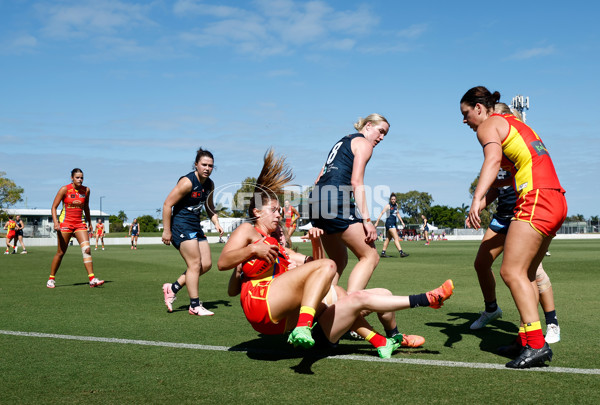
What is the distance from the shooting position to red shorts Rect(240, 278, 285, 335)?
417 cm

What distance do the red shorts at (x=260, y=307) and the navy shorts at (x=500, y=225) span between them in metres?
2.37

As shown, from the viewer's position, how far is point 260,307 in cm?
417

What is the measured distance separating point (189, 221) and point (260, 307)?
349 cm

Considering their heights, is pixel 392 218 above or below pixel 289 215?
below

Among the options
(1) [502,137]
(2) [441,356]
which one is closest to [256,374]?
(2) [441,356]

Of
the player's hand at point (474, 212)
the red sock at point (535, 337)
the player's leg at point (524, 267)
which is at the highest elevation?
the player's hand at point (474, 212)

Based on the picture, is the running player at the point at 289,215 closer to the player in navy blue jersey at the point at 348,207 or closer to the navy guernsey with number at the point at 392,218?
the player in navy blue jersey at the point at 348,207

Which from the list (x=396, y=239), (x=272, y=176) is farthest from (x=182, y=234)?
(x=396, y=239)

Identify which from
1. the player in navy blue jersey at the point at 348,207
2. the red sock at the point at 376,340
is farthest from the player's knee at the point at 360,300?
the player in navy blue jersey at the point at 348,207

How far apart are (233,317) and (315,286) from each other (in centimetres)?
296

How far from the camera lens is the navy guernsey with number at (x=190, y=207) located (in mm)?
7367

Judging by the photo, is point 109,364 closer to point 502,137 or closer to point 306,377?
point 306,377

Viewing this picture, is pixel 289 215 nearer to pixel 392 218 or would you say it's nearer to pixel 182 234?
pixel 182 234

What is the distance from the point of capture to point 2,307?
7613 millimetres
